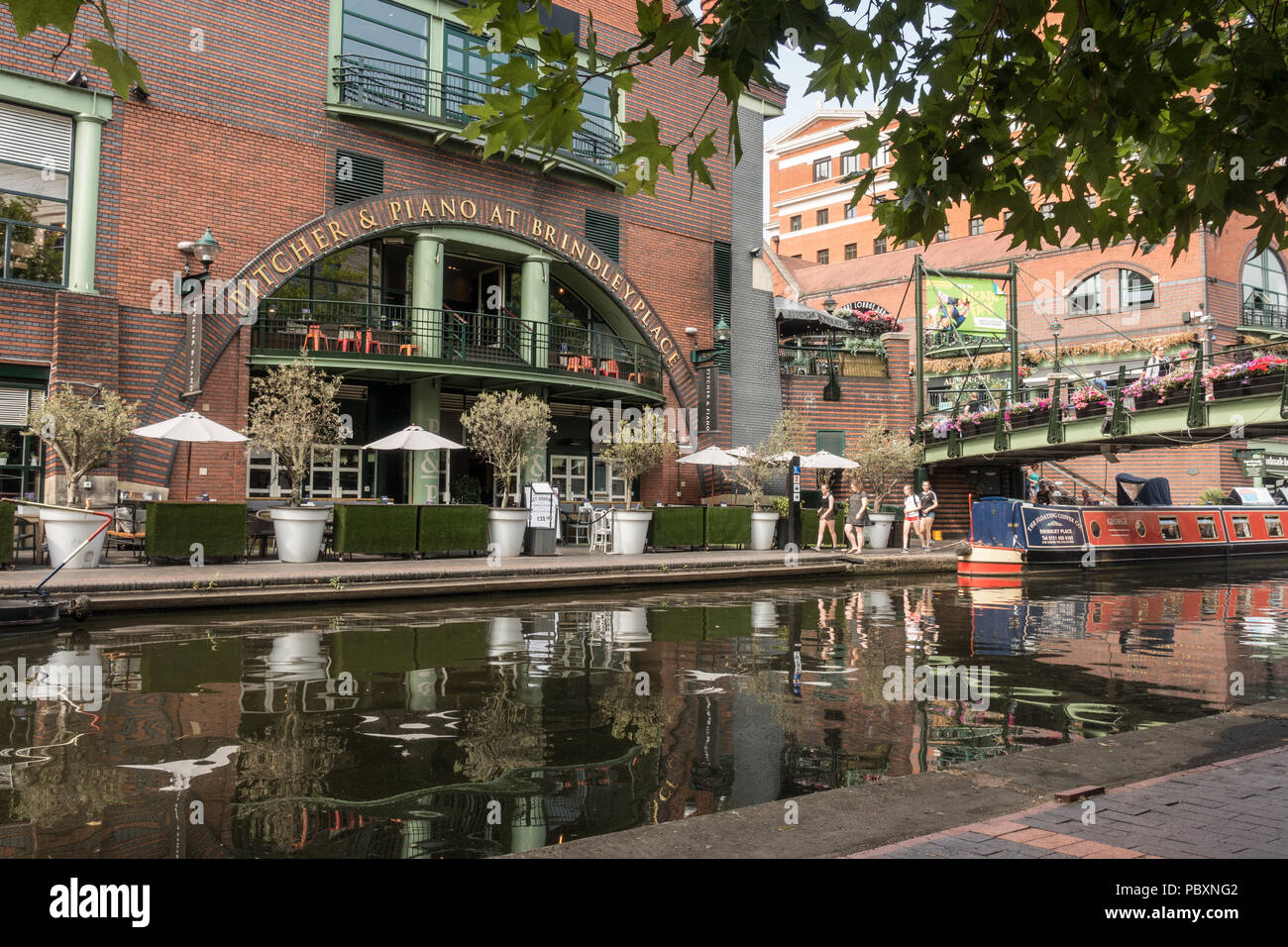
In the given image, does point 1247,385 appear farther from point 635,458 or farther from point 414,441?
point 414,441

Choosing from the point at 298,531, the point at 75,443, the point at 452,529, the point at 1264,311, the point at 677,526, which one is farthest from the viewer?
the point at 1264,311

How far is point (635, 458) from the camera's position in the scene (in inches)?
874

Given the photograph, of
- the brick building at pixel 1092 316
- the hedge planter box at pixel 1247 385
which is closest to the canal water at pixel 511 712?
the hedge planter box at pixel 1247 385

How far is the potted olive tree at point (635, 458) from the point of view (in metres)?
20.5

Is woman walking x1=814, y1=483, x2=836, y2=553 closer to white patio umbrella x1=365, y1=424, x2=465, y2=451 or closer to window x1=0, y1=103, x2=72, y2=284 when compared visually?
white patio umbrella x1=365, y1=424, x2=465, y2=451

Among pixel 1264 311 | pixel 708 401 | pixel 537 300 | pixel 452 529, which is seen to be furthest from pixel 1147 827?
pixel 1264 311

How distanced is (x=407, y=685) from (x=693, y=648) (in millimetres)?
3289

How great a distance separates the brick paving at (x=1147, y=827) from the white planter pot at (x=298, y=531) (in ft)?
47.3

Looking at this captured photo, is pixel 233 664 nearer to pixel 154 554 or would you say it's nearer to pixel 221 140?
pixel 154 554

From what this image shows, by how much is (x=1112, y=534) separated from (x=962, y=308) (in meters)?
10.6

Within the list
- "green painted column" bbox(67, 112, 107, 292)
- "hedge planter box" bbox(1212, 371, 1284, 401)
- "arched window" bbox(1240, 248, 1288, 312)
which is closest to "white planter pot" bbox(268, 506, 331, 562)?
"green painted column" bbox(67, 112, 107, 292)

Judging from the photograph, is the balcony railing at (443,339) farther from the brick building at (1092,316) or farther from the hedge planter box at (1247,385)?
the hedge planter box at (1247,385)

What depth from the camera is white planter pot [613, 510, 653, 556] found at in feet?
67.3

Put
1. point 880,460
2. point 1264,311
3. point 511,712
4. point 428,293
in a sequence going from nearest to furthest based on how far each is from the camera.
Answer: point 511,712
point 428,293
point 880,460
point 1264,311
